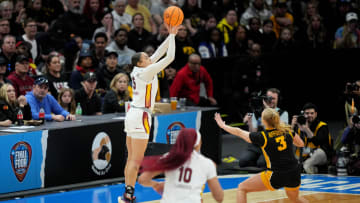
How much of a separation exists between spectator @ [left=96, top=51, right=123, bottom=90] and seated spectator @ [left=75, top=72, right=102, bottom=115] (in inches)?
42.0

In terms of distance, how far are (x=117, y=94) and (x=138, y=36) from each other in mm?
3160

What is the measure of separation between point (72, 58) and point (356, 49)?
6.99 metres

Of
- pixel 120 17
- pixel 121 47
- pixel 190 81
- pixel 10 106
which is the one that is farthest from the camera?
pixel 120 17

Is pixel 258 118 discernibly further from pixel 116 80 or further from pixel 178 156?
pixel 178 156

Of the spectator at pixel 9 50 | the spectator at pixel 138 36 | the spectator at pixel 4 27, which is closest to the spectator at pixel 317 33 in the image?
the spectator at pixel 138 36

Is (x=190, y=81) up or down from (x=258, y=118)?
up

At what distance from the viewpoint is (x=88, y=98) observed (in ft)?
41.3

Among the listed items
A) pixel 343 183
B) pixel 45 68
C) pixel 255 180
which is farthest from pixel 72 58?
pixel 255 180

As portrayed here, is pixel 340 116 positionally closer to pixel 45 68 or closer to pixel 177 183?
pixel 45 68

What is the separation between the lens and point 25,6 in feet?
50.8

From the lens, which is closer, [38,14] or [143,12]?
[38,14]

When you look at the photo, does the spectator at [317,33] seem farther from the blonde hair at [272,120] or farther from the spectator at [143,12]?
the blonde hair at [272,120]

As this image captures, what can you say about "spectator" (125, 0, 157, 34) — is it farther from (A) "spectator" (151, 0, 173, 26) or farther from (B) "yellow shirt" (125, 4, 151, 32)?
(A) "spectator" (151, 0, 173, 26)

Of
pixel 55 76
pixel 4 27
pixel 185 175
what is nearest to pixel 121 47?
pixel 55 76
